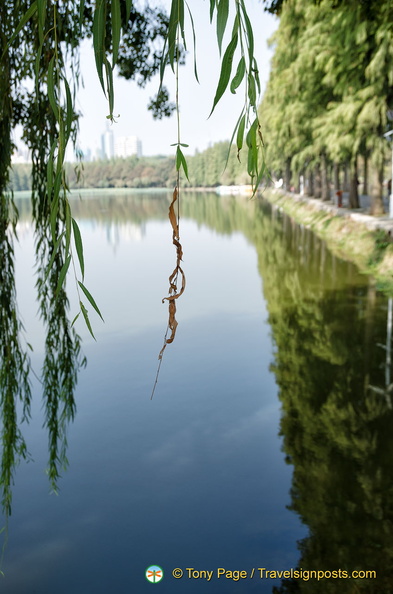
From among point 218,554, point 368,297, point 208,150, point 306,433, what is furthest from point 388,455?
point 208,150

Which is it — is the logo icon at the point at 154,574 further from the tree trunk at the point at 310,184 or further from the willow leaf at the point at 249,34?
the tree trunk at the point at 310,184

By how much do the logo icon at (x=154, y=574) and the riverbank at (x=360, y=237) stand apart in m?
9.88

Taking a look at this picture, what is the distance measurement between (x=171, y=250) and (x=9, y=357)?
2209cm

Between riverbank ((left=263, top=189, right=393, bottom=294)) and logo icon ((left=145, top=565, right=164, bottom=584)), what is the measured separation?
32.4ft

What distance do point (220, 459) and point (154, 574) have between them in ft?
6.23

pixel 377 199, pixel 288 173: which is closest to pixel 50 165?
pixel 377 199

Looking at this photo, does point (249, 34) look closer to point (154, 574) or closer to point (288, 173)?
point (154, 574)

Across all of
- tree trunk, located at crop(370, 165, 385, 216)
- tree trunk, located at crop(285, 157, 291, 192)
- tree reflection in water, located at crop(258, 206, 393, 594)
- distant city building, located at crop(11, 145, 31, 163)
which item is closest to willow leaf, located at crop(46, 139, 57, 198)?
distant city building, located at crop(11, 145, 31, 163)

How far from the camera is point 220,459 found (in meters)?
6.64

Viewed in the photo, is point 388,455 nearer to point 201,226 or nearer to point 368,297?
point 368,297

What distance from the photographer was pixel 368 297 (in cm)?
1319

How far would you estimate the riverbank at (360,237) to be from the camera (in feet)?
50.3

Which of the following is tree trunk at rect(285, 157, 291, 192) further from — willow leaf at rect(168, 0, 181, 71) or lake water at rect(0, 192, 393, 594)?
willow leaf at rect(168, 0, 181, 71)

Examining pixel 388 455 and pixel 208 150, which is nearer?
pixel 388 455
